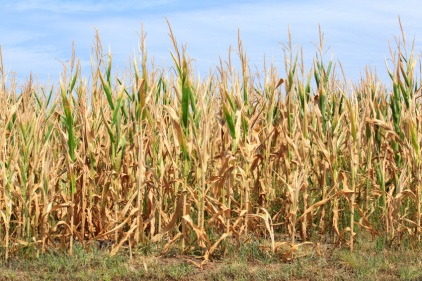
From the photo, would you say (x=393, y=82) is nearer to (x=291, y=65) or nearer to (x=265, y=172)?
(x=291, y=65)

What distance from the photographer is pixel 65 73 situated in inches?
244

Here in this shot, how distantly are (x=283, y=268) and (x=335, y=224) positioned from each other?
40.2 inches

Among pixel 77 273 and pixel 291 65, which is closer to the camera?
pixel 77 273

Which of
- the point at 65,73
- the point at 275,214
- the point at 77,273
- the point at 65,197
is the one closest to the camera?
the point at 77,273

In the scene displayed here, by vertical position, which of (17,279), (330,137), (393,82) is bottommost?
(17,279)

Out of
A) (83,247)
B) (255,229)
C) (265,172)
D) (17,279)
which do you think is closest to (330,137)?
(265,172)

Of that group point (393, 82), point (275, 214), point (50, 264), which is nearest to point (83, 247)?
point (50, 264)

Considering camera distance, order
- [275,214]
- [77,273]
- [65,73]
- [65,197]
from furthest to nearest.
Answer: [275,214] < [65,197] < [65,73] < [77,273]

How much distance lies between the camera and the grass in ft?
18.6

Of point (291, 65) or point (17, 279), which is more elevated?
point (291, 65)

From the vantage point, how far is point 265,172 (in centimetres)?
693

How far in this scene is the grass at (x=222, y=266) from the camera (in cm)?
566

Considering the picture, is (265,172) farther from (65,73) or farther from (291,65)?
(65,73)

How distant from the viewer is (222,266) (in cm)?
579
